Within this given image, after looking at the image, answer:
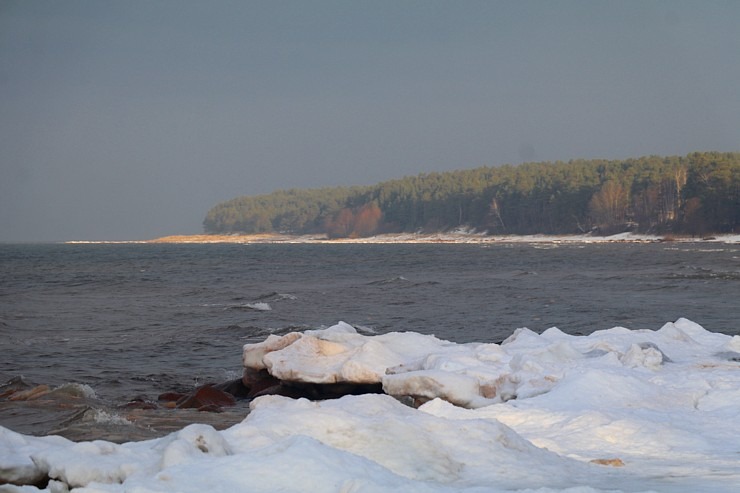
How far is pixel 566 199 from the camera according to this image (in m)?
130

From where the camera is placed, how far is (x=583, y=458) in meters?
6.50

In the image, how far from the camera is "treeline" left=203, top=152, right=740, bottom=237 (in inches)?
4131

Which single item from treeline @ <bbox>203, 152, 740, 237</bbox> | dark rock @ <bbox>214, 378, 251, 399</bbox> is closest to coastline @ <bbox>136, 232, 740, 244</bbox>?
treeline @ <bbox>203, 152, 740, 237</bbox>

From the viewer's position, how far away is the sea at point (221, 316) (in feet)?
37.8

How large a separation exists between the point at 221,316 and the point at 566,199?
4357 inches

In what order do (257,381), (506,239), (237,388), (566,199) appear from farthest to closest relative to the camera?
(506,239)
(566,199)
(237,388)
(257,381)

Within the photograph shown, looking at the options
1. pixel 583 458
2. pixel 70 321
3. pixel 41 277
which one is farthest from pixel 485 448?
pixel 41 277

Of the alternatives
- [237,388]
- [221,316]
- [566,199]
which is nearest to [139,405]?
[237,388]

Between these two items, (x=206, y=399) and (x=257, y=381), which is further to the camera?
(x=257, y=381)

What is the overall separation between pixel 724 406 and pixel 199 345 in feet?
41.4

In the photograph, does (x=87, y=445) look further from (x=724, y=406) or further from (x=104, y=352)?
(x=104, y=352)

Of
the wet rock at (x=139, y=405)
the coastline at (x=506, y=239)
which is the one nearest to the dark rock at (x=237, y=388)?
the wet rock at (x=139, y=405)

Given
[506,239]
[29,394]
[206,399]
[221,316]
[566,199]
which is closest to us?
[206,399]

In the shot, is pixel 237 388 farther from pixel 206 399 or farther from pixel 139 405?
pixel 139 405
